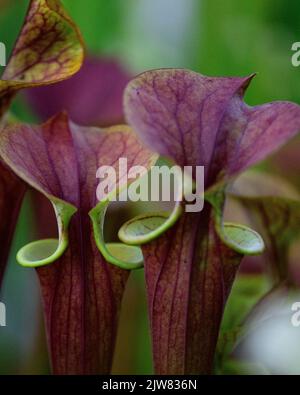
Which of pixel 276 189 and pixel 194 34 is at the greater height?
pixel 194 34

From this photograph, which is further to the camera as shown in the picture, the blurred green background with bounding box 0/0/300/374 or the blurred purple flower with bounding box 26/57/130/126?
the blurred green background with bounding box 0/0/300/374

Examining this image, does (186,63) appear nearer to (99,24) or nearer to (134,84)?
(99,24)

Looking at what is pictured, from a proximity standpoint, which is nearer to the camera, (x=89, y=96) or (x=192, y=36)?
(x=89, y=96)

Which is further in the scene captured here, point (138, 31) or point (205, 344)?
point (138, 31)

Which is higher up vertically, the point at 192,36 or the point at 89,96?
the point at 192,36

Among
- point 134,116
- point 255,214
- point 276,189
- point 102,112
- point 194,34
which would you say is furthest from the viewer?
point 194,34

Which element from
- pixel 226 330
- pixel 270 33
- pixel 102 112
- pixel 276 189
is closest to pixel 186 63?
pixel 270 33

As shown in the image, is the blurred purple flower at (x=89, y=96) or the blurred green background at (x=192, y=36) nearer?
the blurred purple flower at (x=89, y=96)

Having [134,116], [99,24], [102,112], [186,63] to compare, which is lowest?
[134,116]

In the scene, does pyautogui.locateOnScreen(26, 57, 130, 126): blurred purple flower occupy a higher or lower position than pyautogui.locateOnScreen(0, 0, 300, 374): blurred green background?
lower

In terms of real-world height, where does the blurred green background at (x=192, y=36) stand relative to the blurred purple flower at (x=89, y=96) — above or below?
above

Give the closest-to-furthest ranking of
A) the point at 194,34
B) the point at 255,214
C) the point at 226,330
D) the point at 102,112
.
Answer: the point at 226,330, the point at 255,214, the point at 102,112, the point at 194,34
